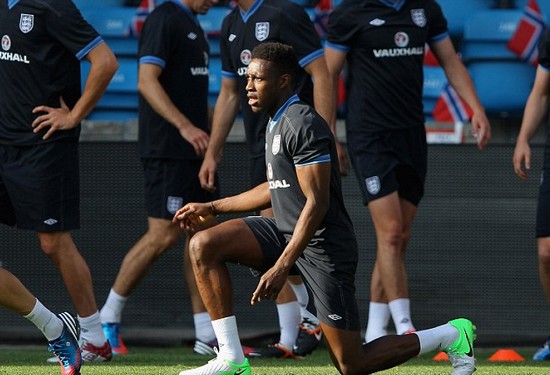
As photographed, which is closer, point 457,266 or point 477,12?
point 457,266

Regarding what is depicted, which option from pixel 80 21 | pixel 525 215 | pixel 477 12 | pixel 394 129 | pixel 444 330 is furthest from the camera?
pixel 477 12

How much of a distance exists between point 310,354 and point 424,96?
2604 millimetres

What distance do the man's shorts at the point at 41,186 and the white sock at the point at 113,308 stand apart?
108 cm

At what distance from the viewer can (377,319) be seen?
345 inches

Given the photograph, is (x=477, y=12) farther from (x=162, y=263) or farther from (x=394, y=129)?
(x=162, y=263)

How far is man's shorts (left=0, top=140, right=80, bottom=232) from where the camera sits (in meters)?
7.86

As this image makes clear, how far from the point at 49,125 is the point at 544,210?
3.01 m

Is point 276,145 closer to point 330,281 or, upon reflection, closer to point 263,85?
point 263,85

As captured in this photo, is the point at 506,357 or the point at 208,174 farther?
the point at 506,357

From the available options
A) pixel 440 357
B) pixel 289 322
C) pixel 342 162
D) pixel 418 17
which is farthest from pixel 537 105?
pixel 289 322

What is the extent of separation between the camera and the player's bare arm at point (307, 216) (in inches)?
243

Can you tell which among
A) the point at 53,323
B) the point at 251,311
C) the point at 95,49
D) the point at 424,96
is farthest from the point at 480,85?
the point at 53,323

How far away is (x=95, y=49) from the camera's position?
26.0ft

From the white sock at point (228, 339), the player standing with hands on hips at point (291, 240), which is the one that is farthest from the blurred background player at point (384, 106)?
the white sock at point (228, 339)
